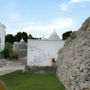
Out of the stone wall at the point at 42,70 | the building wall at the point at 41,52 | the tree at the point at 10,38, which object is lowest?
the stone wall at the point at 42,70

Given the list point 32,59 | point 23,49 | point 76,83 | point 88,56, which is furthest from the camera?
point 23,49

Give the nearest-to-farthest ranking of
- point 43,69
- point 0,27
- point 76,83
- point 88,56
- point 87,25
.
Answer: point 76,83
point 88,56
point 87,25
point 43,69
point 0,27

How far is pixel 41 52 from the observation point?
2161cm

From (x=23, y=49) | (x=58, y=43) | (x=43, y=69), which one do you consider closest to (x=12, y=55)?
(x=23, y=49)

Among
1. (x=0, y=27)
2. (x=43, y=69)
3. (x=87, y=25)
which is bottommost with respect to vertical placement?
(x=43, y=69)

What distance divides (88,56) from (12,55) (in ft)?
123

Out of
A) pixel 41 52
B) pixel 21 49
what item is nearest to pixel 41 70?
pixel 41 52

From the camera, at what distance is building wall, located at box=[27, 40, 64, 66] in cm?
2125

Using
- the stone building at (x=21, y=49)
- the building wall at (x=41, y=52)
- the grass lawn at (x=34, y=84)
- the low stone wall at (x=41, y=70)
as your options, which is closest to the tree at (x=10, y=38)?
the stone building at (x=21, y=49)

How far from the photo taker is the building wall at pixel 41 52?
21250 mm

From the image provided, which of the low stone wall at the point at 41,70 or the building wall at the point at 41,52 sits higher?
the building wall at the point at 41,52

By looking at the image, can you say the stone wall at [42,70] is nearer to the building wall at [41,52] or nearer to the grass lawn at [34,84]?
the building wall at [41,52]

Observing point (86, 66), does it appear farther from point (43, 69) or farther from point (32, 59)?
point (32, 59)

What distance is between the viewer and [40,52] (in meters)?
21.5
